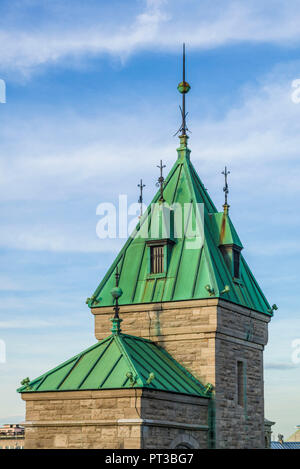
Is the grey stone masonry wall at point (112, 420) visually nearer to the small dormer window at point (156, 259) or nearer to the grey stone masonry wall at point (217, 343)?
the grey stone masonry wall at point (217, 343)

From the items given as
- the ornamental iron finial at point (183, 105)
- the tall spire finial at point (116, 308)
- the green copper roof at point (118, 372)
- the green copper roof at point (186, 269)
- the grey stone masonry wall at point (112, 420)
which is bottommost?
the grey stone masonry wall at point (112, 420)

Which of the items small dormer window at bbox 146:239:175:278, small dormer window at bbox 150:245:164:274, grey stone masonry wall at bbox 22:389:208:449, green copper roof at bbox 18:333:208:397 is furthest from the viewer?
small dormer window at bbox 150:245:164:274

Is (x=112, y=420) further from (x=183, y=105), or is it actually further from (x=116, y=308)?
(x=183, y=105)

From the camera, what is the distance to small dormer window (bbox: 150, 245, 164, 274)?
129 feet

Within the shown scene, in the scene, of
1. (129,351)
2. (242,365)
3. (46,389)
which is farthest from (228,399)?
(46,389)

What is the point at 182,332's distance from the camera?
1469 inches

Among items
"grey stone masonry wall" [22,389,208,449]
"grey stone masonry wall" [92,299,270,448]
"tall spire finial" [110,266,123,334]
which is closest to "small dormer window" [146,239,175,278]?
"grey stone masonry wall" [92,299,270,448]

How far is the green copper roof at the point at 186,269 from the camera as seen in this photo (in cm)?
3781

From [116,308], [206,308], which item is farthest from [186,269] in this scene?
[116,308]

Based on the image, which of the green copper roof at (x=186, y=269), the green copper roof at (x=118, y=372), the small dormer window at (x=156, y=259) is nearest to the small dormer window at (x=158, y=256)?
the small dormer window at (x=156, y=259)

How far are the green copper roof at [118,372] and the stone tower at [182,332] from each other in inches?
2.4

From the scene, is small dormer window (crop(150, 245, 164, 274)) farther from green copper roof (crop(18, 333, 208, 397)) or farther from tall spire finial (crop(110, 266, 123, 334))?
green copper roof (crop(18, 333, 208, 397))

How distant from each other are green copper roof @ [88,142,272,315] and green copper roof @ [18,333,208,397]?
3077 mm

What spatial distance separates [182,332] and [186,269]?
294 cm
